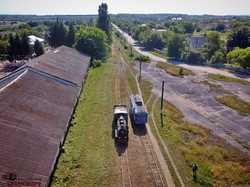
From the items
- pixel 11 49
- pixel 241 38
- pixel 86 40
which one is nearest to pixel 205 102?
pixel 86 40

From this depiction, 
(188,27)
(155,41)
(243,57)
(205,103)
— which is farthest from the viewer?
(188,27)

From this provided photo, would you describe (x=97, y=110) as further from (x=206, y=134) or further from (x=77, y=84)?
(x=206, y=134)

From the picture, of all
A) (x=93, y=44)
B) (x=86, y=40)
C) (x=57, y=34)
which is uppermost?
(x=57, y=34)

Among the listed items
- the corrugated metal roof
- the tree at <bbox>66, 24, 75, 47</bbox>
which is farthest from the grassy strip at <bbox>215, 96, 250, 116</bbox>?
the tree at <bbox>66, 24, 75, 47</bbox>

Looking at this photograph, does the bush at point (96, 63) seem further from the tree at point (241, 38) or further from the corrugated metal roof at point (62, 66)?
the tree at point (241, 38)

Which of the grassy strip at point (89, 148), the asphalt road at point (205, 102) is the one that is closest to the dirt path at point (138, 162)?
the grassy strip at point (89, 148)

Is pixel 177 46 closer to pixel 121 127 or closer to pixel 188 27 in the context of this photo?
pixel 121 127
